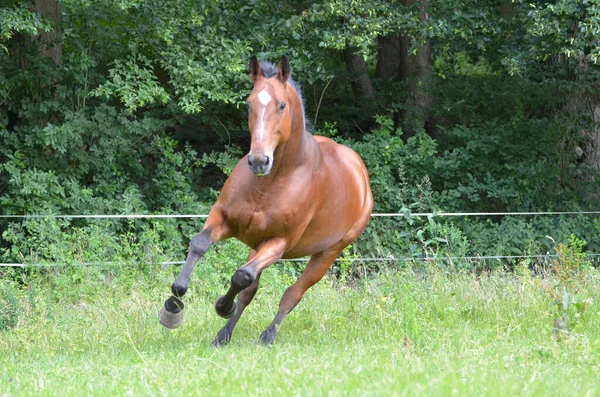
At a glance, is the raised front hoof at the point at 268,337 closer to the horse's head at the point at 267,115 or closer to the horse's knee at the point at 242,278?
the horse's knee at the point at 242,278

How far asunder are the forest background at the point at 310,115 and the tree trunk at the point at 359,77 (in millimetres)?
37

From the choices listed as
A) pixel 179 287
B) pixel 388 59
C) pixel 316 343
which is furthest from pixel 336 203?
pixel 388 59

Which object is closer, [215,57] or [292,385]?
[292,385]

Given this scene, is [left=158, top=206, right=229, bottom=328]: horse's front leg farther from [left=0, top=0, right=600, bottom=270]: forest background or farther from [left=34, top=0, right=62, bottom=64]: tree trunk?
[left=34, top=0, right=62, bottom=64]: tree trunk

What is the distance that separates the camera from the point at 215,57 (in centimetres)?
1353

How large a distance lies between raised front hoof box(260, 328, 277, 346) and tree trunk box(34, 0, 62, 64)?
8383 millimetres

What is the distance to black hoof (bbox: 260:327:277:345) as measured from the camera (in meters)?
7.30

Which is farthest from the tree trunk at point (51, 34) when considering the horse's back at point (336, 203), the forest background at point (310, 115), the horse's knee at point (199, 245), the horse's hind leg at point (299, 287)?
the horse's knee at point (199, 245)

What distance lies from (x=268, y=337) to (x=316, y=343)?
1.38ft

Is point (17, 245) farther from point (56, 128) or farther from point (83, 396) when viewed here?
point (83, 396)

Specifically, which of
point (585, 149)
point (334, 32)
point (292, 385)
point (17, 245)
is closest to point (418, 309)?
point (292, 385)

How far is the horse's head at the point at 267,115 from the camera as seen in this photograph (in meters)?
6.08

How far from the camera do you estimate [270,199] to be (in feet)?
22.0

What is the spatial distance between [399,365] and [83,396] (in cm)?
211
